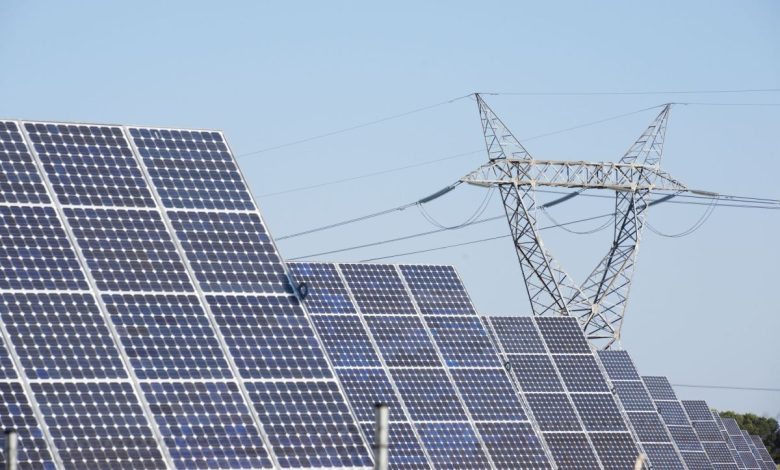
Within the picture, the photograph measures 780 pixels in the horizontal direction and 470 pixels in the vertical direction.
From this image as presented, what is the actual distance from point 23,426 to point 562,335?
36936mm

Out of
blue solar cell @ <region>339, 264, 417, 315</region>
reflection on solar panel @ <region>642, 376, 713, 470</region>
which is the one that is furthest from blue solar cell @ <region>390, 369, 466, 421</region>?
reflection on solar panel @ <region>642, 376, 713, 470</region>

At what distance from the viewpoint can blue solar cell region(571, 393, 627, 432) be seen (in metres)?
63.7

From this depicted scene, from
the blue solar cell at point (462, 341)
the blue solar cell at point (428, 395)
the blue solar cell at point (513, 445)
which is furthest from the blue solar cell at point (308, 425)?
the blue solar cell at point (462, 341)

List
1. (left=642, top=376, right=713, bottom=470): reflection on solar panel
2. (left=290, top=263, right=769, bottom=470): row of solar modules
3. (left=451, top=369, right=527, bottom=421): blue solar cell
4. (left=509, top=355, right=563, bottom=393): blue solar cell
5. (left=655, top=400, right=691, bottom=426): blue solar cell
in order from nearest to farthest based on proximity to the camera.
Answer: (left=290, top=263, right=769, bottom=470): row of solar modules → (left=451, top=369, right=527, bottom=421): blue solar cell → (left=509, top=355, right=563, bottom=393): blue solar cell → (left=642, top=376, right=713, bottom=470): reflection on solar panel → (left=655, top=400, right=691, bottom=426): blue solar cell

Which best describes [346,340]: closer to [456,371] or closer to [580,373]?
[456,371]

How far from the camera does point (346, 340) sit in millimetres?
58156

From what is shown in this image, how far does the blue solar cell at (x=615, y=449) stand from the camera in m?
61.6

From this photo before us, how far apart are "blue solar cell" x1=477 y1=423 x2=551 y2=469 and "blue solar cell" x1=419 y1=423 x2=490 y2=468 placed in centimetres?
38

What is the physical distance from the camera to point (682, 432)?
314 ft

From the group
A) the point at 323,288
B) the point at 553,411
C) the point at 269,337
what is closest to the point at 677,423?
the point at 553,411

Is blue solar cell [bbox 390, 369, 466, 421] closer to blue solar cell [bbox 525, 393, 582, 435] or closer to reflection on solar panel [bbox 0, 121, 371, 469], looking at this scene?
blue solar cell [bbox 525, 393, 582, 435]

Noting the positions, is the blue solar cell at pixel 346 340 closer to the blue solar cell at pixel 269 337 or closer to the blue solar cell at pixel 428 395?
the blue solar cell at pixel 428 395

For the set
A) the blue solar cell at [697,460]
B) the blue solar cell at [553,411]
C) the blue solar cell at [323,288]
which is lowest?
the blue solar cell at [697,460]

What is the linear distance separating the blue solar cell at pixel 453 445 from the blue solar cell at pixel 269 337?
14596mm
